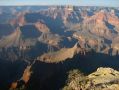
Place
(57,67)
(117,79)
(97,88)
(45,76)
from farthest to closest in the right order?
(57,67)
(45,76)
(117,79)
(97,88)

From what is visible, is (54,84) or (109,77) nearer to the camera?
(109,77)

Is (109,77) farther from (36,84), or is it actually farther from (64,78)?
(36,84)

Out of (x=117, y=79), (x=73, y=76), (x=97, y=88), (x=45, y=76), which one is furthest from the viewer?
(x=45, y=76)

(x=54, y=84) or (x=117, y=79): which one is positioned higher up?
(x=117, y=79)

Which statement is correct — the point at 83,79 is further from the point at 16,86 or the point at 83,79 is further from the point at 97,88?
the point at 16,86

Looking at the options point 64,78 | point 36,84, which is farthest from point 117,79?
point 36,84

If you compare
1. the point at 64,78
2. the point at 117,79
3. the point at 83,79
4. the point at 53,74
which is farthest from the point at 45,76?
the point at 117,79
